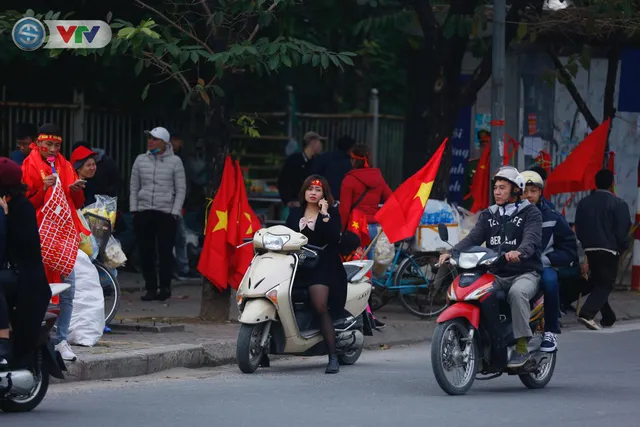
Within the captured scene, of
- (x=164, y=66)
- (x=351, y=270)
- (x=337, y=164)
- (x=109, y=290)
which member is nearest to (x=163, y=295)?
(x=337, y=164)

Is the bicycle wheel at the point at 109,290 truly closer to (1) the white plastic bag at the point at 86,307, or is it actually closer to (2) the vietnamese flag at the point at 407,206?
(1) the white plastic bag at the point at 86,307

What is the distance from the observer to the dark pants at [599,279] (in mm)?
15234

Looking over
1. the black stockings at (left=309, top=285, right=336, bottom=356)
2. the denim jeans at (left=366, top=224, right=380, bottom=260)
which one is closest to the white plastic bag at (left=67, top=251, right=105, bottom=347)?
the black stockings at (left=309, top=285, right=336, bottom=356)

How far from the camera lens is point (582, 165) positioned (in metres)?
17.1

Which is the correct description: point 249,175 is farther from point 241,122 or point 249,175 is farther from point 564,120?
point 241,122

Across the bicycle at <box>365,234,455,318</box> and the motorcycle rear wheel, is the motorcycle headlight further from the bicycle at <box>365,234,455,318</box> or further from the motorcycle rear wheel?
the bicycle at <box>365,234,455,318</box>

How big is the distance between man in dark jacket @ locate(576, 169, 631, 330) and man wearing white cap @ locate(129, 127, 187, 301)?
4.55 metres

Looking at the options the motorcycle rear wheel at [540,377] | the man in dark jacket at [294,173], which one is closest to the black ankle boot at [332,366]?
the motorcycle rear wheel at [540,377]

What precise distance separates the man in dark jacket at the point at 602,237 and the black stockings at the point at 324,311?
4.88m

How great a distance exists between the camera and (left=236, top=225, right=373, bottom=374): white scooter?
10859mm

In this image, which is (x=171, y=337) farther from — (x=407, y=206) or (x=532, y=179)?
(x=532, y=179)

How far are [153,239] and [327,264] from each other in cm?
494

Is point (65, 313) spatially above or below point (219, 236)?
below

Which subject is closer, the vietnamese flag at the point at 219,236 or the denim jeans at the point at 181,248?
the vietnamese flag at the point at 219,236
